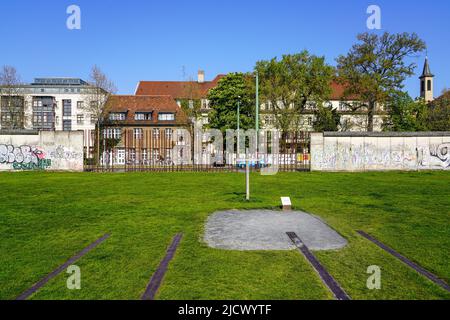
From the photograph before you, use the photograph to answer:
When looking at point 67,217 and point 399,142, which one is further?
point 399,142

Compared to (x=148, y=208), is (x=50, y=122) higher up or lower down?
higher up

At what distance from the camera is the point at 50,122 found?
71500 mm

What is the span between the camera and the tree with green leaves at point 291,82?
147 feet

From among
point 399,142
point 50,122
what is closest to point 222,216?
point 399,142

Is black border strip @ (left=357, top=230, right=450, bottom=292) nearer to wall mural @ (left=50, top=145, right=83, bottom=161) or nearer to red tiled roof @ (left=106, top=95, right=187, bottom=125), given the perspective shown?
wall mural @ (left=50, top=145, right=83, bottom=161)

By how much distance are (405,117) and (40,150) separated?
4578cm

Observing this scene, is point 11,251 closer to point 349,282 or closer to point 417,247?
point 349,282

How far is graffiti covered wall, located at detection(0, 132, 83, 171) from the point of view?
98.0 feet

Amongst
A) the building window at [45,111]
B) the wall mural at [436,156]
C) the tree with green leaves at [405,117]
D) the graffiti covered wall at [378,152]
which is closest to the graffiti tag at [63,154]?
the graffiti covered wall at [378,152]

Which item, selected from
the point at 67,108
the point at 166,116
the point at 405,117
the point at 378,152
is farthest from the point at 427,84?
the point at 67,108

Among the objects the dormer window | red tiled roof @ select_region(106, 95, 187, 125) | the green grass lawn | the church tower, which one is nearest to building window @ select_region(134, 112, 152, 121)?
red tiled roof @ select_region(106, 95, 187, 125)

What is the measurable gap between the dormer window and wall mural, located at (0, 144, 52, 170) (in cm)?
2678

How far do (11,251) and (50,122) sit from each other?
72052mm

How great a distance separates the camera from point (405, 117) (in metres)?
49.5
